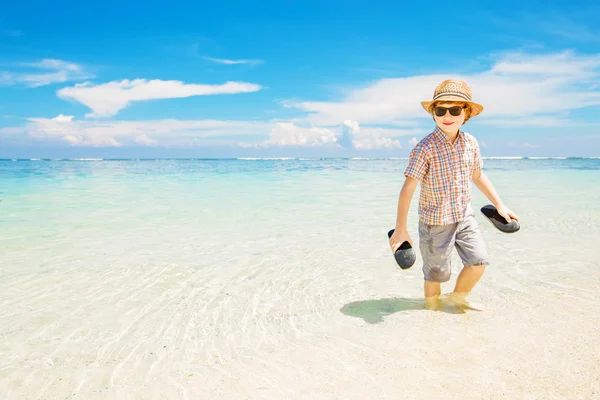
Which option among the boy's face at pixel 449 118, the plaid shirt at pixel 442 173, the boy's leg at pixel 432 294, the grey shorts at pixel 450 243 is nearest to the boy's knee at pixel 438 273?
the grey shorts at pixel 450 243

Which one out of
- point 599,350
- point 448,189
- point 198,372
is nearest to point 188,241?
point 198,372

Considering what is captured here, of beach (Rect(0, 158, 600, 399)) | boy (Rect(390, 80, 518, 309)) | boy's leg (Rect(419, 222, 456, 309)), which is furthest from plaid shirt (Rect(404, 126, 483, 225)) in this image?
beach (Rect(0, 158, 600, 399))

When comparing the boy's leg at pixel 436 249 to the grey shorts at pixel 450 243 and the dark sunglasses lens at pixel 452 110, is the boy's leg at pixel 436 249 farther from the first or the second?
the dark sunglasses lens at pixel 452 110

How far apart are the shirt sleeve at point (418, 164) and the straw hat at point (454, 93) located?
1.25 ft

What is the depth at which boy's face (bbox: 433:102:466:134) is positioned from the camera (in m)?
3.07

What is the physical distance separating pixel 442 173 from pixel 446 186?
104 mm

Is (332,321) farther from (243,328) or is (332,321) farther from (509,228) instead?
(509,228)

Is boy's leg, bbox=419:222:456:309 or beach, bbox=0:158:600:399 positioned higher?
boy's leg, bbox=419:222:456:309

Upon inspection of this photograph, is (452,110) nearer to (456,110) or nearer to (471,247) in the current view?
(456,110)

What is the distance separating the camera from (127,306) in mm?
3752

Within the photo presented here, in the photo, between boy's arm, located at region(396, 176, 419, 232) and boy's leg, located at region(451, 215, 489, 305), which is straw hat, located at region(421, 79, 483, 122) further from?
boy's leg, located at region(451, 215, 489, 305)

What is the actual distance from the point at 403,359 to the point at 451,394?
440 mm

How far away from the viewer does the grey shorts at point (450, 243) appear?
10.7 feet

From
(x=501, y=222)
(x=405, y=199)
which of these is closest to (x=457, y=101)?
(x=405, y=199)
